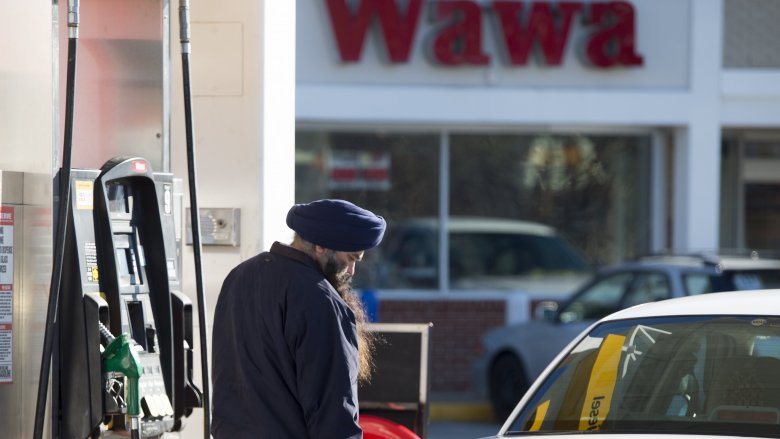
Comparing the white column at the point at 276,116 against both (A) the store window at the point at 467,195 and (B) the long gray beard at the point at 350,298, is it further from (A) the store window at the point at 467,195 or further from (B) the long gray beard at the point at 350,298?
(A) the store window at the point at 467,195

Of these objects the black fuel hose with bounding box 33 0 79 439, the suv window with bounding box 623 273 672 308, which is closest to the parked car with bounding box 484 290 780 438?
the black fuel hose with bounding box 33 0 79 439

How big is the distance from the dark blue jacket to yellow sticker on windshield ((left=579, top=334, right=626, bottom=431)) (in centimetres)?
108

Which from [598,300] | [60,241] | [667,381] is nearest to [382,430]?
[667,381]

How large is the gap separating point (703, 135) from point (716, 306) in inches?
374

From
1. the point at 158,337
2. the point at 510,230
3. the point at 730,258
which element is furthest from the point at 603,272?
the point at 158,337

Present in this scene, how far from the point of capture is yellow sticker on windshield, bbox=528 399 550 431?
4.95 meters

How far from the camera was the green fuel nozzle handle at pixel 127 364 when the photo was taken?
465cm

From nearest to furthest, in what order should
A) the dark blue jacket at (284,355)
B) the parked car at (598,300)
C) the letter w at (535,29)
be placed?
the dark blue jacket at (284,355), the parked car at (598,300), the letter w at (535,29)

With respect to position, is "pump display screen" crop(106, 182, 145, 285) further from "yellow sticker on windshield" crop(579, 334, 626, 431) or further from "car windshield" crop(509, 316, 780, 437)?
"yellow sticker on windshield" crop(579, 334, 626, 431)

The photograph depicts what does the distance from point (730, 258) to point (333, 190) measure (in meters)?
4.87

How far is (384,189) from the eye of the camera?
47.1ft

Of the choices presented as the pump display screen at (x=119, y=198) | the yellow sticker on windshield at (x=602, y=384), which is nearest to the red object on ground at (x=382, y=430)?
the yellow sticker on windshield at (x=602, y=384)

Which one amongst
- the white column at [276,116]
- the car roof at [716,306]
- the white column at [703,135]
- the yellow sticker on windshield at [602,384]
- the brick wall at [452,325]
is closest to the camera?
the yellow sticker on windshield at [602,384]

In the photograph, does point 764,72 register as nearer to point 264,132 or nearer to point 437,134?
point 437,134
